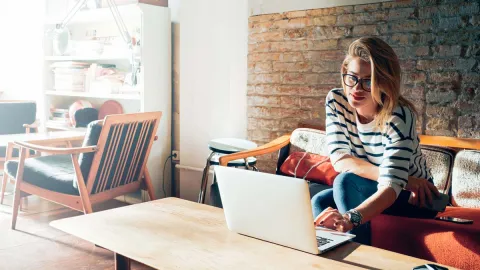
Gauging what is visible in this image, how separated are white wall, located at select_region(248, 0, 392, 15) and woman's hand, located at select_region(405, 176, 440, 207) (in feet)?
4.52

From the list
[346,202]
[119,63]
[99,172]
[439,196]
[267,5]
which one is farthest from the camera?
[119,63]

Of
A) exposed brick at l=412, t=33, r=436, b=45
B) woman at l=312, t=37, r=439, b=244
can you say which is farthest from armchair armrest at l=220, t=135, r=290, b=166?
exposed brick at l=412, t=33, r=436, b=45

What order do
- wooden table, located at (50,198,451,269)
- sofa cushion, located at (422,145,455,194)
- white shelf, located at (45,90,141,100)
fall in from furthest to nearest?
white shelf, located at (45,90,141,100) < sofa cushion, located at (422,145,455,194) < wooden table, located at (50,198,451,269)

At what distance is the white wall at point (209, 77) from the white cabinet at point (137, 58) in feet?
0.64

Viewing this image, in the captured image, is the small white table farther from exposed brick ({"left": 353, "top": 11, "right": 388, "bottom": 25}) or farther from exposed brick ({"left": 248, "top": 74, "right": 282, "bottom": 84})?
exposed brick ({"left": 353, "top": 11, "right": 388, "bottom": 25})

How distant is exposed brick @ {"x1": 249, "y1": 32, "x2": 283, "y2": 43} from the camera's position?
11.2 feet

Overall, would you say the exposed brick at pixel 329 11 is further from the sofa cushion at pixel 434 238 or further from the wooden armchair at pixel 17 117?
the wooden armchair at pixel 17 117

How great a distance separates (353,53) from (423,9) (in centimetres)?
112

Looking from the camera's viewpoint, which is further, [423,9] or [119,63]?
[119,63]

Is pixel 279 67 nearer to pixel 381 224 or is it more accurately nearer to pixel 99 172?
pixel 99 172

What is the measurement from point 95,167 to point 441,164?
6.66 ft

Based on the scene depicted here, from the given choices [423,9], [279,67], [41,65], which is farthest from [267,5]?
[41,65]

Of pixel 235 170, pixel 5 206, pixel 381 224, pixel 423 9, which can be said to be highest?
pixel 423 9

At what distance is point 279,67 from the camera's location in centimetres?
342
